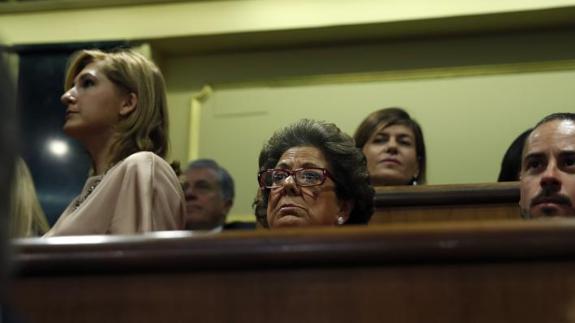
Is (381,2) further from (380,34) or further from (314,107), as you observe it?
(314,107)

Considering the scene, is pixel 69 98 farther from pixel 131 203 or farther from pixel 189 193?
pixel 189 193

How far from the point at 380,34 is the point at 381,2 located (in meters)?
0.20

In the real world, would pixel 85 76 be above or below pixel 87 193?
above

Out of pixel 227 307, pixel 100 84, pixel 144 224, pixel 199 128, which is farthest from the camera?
pixel 199 128

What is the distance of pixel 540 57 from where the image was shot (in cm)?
454


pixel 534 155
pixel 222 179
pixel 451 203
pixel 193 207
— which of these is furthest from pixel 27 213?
pixel 534 155

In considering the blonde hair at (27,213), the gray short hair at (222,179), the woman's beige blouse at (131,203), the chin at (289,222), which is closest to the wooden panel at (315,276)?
the woman's beige blouse at (131,203)

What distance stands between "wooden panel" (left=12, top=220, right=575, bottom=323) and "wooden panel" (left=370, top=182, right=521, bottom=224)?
1.25 meters

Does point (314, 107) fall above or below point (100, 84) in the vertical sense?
above

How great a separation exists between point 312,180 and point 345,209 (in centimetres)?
11

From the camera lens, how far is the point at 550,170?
83.0 inches

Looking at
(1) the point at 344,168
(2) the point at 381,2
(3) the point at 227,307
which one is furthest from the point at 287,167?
(2) the point at 381,2

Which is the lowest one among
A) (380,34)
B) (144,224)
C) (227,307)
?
(227,307)

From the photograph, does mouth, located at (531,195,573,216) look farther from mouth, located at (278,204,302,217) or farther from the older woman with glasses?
mouth, located at (278,204,302,217)
